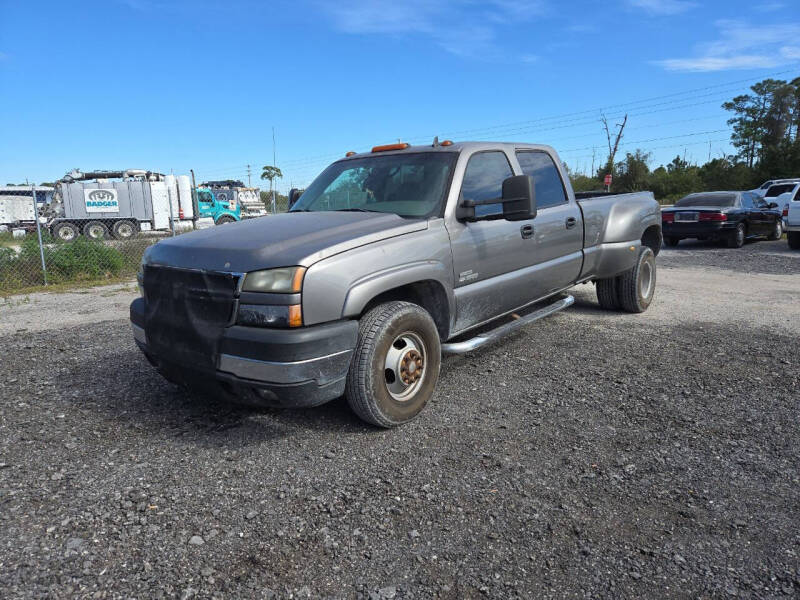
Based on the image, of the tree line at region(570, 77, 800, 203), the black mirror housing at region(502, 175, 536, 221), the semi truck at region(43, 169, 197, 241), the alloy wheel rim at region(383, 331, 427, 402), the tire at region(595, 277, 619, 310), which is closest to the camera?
the alloy wheel rim at region(383, 331, 427, 402)

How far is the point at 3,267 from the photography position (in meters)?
9.83

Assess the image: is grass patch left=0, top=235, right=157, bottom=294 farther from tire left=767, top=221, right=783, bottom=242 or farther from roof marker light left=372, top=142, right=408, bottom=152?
tire left=767, top=221, right=783, bottom=242

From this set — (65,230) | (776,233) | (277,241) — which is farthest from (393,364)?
(65,230)

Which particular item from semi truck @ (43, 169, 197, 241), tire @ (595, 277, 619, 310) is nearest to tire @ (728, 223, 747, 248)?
tire @ (595, 277, 619, 310)

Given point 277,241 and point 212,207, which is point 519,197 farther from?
point 212,207

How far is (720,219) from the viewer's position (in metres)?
13.5

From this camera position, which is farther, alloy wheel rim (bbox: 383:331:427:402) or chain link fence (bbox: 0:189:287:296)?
chain link fence (bbox: 0:189:287:296)

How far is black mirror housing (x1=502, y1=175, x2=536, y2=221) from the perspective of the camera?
3742 mm

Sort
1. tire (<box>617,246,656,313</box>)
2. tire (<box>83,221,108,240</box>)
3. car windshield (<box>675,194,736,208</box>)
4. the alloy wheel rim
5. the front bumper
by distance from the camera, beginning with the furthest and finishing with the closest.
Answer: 1. tire (<box>83,221,108,240</box>)
2. car windshield (<box>675,194,736,208</box>)
3. tire (<box>617,246,656,313</box>)
4. the alloy wheel rim
5. the front bumper

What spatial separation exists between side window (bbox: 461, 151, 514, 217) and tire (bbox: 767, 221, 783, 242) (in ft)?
45.7

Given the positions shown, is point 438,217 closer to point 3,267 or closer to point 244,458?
point 244,458

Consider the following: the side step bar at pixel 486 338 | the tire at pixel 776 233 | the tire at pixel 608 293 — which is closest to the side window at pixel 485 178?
the side step bar at pixel 486 338

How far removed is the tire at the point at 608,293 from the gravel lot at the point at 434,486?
161 cm

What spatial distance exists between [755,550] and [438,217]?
2548 mm
